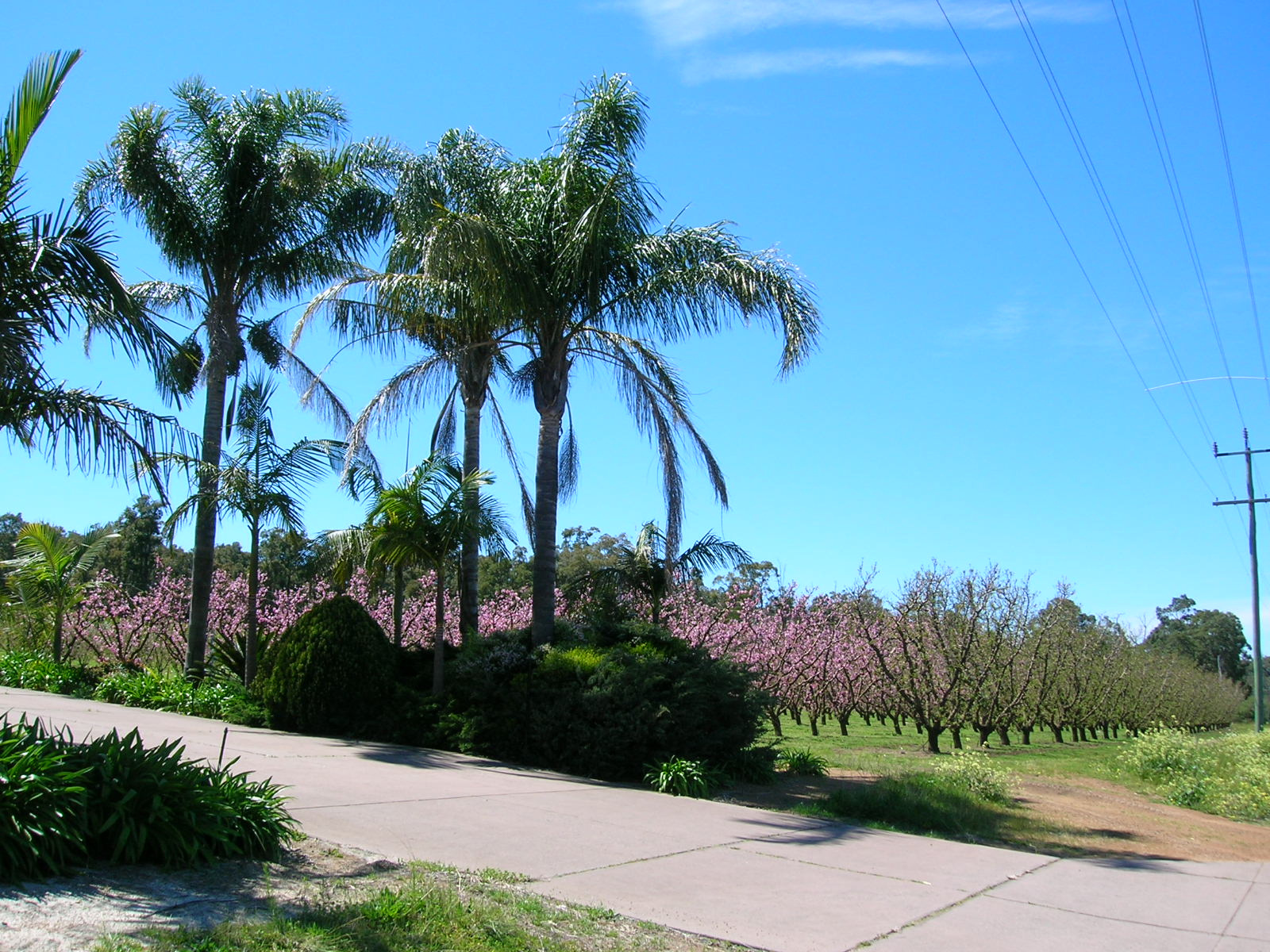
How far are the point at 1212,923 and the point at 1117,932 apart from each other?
2.65ft

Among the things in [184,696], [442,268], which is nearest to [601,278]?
[442,268]

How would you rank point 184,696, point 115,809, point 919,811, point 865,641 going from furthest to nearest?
point 865,641 → point 184,696 → point 919,811 → point 115,809

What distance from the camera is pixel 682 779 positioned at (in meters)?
10.1

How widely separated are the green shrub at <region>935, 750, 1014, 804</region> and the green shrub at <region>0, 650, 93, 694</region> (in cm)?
1307

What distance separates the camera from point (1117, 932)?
5500mm

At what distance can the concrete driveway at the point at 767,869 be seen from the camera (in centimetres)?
533

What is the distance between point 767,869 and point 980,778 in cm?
556

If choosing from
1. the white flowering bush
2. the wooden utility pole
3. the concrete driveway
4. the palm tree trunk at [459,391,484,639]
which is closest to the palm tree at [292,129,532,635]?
the palm tree trunk at [459,391,484,639]

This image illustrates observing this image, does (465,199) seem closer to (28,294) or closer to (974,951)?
(28,294)

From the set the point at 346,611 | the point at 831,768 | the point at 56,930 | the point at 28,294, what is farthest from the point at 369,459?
the point at 56,930

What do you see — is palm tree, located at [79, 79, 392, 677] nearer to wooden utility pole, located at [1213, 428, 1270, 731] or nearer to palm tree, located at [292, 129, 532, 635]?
palm tree, located at [292, 129, 532, 635]

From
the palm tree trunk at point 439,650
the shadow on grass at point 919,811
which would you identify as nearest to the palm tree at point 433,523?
the palm tree trunk at point 439,650

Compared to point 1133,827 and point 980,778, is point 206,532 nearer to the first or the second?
point 980,778

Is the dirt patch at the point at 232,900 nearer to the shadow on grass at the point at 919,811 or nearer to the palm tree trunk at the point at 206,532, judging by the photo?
the shadow on grass at the point at 919,811
